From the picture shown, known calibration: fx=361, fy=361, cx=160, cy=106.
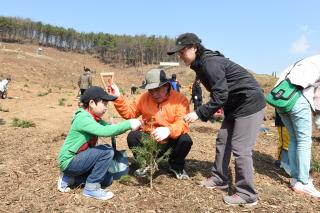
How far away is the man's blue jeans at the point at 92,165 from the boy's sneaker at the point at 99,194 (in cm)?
4

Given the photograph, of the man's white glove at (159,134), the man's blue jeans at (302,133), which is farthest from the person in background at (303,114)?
the man's white glove at (159,134)

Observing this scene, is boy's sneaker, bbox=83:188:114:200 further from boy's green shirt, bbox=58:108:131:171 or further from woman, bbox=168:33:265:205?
woman, bbox=168:33:265:205

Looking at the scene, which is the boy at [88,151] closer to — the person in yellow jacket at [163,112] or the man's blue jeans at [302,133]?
the person in yellow jacket at [163,112]

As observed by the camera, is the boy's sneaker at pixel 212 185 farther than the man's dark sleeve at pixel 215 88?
Yes

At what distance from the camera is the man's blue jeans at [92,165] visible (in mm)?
3855

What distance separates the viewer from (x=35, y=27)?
77.3m

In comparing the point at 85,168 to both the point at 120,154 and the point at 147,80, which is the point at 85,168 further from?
the point at 147,80

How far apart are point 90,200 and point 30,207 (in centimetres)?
60

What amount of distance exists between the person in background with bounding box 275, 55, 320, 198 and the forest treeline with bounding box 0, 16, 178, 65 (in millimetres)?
72417

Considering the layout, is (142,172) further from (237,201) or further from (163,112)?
(237,201)

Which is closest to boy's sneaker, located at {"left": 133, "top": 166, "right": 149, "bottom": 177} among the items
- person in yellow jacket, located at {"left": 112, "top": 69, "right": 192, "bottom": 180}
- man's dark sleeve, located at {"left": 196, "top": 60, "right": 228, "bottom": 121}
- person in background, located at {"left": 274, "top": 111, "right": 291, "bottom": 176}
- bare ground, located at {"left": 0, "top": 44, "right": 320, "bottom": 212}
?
person in yellow jacket, located at {"left": 112, "top": 69, "right": 192, "bottom": 180}

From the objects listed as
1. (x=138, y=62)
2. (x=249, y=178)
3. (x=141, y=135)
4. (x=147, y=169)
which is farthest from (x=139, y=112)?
(x=138, y=62)

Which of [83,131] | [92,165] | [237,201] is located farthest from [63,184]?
[237,201]

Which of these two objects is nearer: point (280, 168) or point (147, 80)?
point (147, 80)
